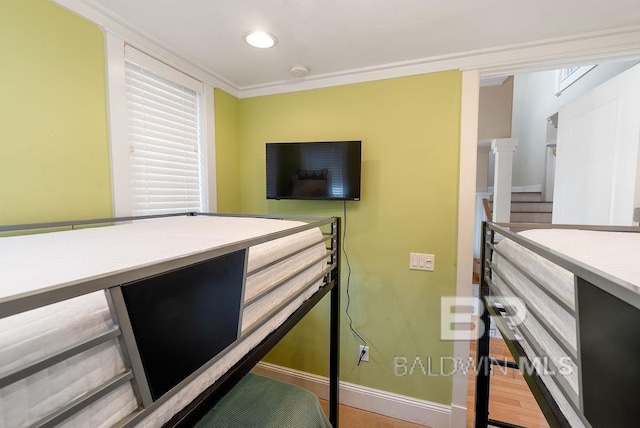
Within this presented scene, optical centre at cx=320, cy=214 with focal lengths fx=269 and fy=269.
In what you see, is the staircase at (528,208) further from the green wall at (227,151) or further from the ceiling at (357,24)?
the green wall at (227,151)

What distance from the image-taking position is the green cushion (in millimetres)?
1153

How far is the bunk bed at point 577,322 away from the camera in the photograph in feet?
1.63

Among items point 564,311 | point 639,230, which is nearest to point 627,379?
point 564,311

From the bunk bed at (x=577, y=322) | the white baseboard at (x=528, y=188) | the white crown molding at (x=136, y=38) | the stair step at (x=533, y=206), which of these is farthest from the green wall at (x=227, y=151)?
the white baseboard at (x=528, y=188)

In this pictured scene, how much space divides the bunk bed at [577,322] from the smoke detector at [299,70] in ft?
5.17

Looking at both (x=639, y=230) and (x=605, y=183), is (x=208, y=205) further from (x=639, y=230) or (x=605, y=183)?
(x=605, y=183)

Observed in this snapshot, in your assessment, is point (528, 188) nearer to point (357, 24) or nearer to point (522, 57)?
point (522, 57)

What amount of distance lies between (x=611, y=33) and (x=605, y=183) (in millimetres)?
889

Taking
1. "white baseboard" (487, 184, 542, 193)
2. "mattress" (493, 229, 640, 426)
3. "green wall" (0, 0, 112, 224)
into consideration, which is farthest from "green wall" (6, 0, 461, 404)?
"white baseboard" (487, 184, 542, 193)

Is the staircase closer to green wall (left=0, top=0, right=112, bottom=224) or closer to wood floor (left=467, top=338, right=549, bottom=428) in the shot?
wood floor (left=467, top=338, right=549, bottom=428)

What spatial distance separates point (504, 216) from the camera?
11.3 feet

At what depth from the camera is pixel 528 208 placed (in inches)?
166

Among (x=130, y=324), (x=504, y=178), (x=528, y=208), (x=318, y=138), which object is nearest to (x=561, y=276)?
(x=130, y=324)

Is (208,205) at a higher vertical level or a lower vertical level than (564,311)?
higher
